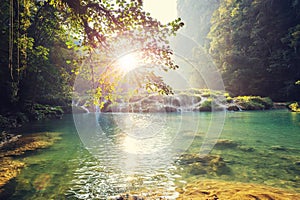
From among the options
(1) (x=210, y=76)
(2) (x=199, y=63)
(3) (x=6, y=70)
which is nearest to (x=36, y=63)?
(3) (x=6, y=70)

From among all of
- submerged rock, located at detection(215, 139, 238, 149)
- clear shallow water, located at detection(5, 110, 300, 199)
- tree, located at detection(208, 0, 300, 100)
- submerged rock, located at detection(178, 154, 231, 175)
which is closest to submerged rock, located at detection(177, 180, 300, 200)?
clear shallow water, located at detection(5, 110, 300, 199)

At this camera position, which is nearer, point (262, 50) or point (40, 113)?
point (40, 113)

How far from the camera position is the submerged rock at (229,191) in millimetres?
5086

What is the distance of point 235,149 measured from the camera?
10.4m

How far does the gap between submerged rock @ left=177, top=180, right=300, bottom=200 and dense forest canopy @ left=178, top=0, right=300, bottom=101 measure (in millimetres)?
35791

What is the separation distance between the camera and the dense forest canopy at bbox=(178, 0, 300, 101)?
38156mm

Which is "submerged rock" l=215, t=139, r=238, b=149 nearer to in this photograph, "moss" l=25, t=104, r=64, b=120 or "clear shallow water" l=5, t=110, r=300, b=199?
"clear shallow water" l=5, t=110, r=300, b=199

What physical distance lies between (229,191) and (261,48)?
44.3m

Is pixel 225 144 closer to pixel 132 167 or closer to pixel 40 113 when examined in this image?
pixel 132 167

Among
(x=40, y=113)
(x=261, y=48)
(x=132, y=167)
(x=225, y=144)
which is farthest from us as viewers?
(x=261, y=48)

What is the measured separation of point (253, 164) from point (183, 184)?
126 inches

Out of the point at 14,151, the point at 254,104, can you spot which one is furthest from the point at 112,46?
the point at 254,104

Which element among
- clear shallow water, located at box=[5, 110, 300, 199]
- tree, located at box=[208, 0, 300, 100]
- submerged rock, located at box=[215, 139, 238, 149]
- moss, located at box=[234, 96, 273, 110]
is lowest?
clear shallow water, located at box=[5, 110, 300, 199]

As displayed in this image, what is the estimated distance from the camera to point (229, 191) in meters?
5.45
